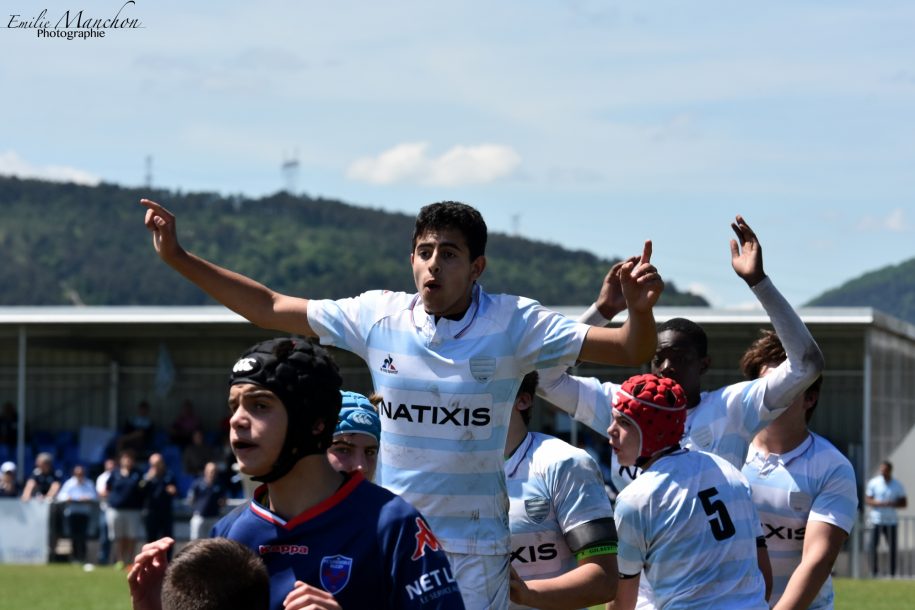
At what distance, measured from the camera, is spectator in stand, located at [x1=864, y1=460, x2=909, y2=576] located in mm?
23422

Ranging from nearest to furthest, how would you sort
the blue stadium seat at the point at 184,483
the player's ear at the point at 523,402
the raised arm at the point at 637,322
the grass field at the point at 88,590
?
the raised arm at the point at 637,322 → the player's ear at the point at 523,402 → the grass field at the point at 88,590 → the blue stadium seat at the point at 184,483

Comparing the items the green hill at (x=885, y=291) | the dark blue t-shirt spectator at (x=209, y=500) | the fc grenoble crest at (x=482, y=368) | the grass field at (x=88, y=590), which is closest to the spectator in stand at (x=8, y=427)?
the grass field at (x=88, y=590)

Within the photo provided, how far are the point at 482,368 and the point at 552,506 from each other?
111 centimetres

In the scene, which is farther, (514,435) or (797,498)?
(797,498)

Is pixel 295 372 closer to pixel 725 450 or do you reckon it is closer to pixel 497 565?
pixel 497 565

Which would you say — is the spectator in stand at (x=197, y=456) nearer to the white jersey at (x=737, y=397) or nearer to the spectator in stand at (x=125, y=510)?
the spectator in stand at (x=125, y=510)

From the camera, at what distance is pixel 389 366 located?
191 inches

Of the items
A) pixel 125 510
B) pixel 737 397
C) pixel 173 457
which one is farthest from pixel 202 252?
pixel 737 397

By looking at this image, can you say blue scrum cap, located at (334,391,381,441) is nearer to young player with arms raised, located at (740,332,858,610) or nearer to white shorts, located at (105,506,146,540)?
young player with arms raised, located at (740,332,858,610)

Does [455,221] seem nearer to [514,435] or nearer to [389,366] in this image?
[389,366]

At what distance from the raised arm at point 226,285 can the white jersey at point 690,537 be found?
4.09ft

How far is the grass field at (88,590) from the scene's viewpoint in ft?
57.2

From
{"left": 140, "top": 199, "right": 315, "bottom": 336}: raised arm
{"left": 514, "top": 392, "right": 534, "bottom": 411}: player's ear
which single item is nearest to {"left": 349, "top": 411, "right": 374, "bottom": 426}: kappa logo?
{"left": 140, "top": 199, "right": 315, "bottom": 336}: raised arm

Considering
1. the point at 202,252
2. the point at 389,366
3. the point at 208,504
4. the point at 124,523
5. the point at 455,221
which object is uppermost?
the point at 202,252
